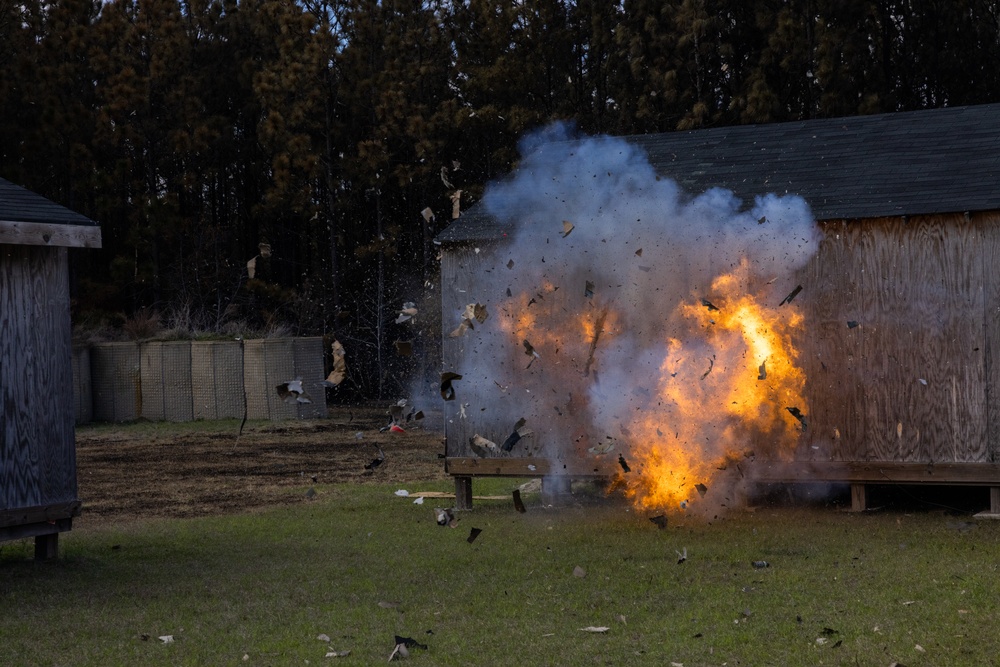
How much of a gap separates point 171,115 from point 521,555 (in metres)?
32.1

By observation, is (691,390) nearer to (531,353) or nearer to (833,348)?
(833,348)

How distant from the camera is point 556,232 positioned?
51.8 feet

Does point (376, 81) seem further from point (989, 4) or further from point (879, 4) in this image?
point (989, 4)

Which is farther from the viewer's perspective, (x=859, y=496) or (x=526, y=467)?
(x=526, y=467)

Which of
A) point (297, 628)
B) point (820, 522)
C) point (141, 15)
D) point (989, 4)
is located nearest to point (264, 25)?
point (141, 15)

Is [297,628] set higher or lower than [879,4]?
lower

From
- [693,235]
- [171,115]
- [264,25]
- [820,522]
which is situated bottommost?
[820,522]

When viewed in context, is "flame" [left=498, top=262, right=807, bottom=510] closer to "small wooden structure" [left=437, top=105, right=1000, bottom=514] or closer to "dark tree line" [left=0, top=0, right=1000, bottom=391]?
"small wooden structure" [left=437, top=105, right=1000, bottom=514]

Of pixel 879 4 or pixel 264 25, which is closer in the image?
pixel 879 4

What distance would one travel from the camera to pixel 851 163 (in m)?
16.0

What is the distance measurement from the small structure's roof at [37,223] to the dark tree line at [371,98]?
21222 mm

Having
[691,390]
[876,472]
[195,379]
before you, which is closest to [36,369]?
[691,390]

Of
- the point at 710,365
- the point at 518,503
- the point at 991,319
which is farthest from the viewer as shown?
the point at 518,503

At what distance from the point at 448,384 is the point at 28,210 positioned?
597cm
